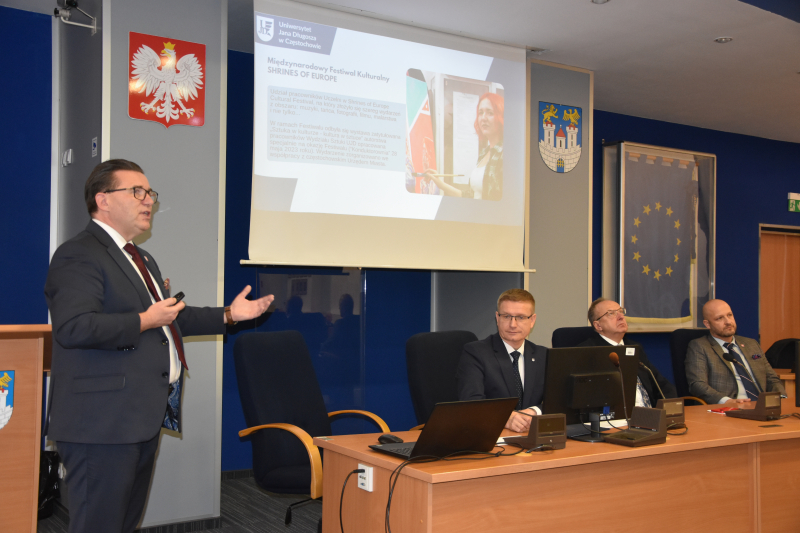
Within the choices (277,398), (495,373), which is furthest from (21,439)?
(495,373)

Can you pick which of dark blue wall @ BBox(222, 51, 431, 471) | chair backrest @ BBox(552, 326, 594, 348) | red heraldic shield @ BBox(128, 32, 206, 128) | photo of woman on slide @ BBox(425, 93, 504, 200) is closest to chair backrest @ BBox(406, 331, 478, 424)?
chair backrest @ BBox(552, 326, 594, 348)

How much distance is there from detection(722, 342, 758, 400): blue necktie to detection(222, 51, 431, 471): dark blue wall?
2240 millimetres

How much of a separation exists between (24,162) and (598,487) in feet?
12.2

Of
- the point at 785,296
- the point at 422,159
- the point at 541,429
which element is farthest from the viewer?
the point at 785,296

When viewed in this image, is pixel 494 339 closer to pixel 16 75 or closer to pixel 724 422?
pixel 724 422

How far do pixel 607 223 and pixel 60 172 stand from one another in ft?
14.5

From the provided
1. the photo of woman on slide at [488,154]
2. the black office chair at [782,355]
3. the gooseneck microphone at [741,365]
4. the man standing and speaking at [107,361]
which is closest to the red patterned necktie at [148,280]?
the man standing and speaking at [107,361]

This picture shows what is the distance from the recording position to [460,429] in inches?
78.4

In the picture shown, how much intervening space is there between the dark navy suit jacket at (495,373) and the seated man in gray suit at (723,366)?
1.57 meters

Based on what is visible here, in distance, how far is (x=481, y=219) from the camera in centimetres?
449

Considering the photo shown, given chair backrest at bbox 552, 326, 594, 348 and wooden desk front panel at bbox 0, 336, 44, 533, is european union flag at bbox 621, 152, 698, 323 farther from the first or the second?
wooden desk front panel at bbox 0, 336, 44, 533

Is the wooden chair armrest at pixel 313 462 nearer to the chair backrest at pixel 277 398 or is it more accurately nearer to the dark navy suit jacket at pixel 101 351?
the chair backrest at pixel 277 398

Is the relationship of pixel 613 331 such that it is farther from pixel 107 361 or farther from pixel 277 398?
pixel 107 361

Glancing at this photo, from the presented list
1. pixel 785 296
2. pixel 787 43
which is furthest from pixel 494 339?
pixel 785 296
